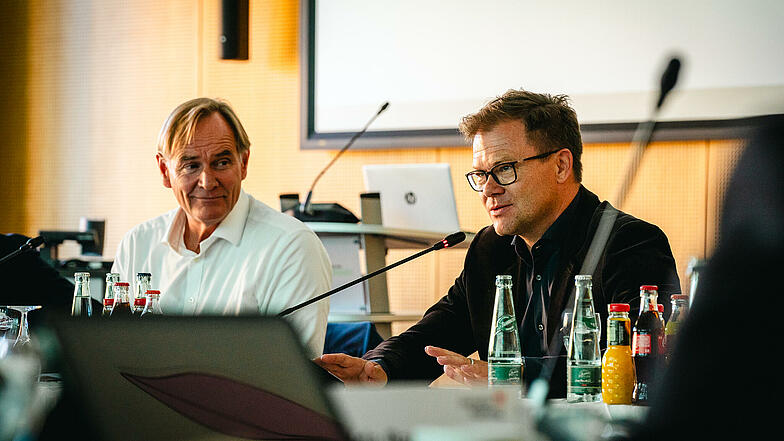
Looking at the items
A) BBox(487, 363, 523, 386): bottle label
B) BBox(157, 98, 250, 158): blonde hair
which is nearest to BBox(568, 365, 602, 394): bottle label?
BBox(487, 363, 523, 386): bottle label

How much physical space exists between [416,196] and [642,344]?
2.38 meters

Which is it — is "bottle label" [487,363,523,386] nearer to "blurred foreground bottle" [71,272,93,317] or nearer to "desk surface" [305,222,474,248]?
"blurred foreground bottle" [71,272,93,317]

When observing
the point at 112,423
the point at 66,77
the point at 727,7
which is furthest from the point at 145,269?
the point at 66,77

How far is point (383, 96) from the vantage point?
5023 mm

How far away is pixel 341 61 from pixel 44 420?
436cm

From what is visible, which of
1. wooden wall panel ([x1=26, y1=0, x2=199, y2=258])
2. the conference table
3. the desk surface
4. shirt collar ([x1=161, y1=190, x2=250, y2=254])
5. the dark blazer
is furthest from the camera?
wooden wall panel ([x1=26, y1=0, x2=199, y2=258])

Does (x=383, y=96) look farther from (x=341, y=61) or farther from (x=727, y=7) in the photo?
(x=727, y=7)

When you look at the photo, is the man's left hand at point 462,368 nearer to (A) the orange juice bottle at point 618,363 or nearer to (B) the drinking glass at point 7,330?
(A) the orange juice bottle at point 618,363

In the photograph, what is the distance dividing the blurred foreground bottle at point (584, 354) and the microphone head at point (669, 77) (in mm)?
407

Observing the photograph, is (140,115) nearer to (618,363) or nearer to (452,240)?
(452,240)

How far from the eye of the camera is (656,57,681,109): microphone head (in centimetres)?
117

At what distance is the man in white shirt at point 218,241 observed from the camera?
2.23m

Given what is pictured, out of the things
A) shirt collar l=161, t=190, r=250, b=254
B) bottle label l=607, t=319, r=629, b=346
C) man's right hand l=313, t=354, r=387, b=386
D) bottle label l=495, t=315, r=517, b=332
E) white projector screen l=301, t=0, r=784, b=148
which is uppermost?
white projector screen l=301, t=0, r=784, b=148

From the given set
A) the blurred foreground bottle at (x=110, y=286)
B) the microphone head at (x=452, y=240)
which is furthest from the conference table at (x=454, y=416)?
the blurred foreground bottle at (x=110, y=286)
